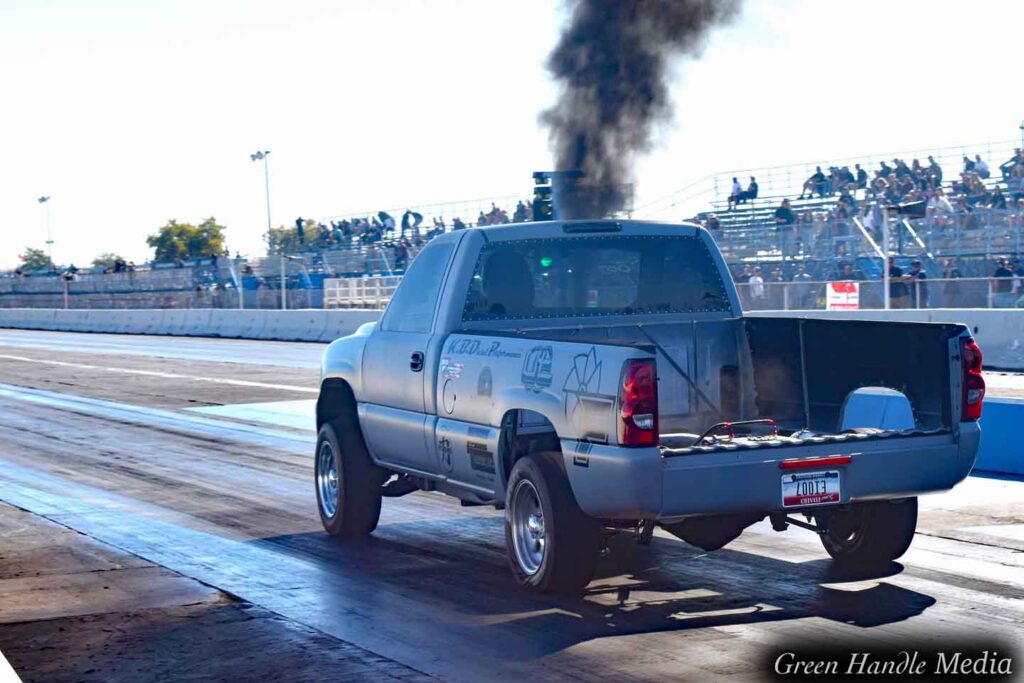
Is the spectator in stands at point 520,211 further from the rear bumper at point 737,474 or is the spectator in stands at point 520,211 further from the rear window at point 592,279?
the rear bumper at point 737,474

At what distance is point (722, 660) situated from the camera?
20.7ft

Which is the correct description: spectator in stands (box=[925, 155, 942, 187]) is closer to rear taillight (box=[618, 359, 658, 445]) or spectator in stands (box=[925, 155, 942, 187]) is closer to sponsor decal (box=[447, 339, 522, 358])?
sponsor decal (box=[447, 339, 522, 358])

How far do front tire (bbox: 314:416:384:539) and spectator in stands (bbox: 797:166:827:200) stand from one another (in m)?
32.9

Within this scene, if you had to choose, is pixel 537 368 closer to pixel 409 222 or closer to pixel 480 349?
pixel 480 349

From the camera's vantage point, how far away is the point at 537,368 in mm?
7539

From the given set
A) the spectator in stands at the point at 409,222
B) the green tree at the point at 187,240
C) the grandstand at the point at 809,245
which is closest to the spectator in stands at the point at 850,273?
the grandstand at the point at 809,245

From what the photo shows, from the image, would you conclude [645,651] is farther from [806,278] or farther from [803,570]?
[806,278]

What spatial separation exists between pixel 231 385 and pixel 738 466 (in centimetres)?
1902

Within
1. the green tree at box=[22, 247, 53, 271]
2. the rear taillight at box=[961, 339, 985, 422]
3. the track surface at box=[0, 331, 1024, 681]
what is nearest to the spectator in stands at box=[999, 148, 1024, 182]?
the track surface at box=[0, 331, 1024, 681]

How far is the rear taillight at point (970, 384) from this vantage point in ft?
25.4

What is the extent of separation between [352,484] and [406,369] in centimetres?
116

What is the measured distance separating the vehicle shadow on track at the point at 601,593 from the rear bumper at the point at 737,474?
21.4 inches

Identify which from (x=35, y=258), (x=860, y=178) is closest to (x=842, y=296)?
(x=860, y=178)

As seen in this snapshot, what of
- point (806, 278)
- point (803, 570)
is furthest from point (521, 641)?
point (806, 278)
